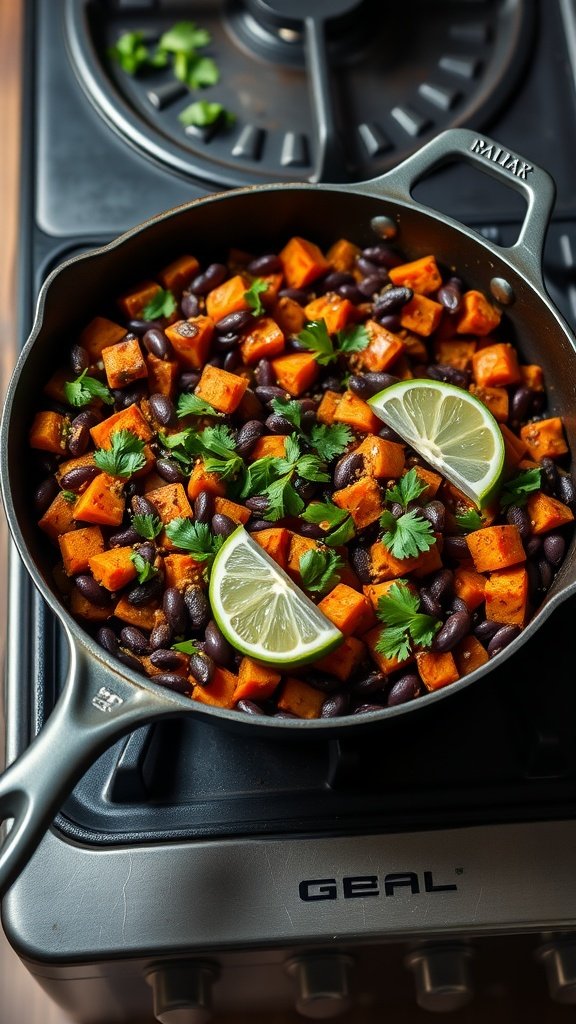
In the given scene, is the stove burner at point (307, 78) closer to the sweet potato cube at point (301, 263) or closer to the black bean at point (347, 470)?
the sweet potato cube at point (301, 263)

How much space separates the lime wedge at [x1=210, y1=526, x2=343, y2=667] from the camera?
1403 mm

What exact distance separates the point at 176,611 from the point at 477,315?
2.25ft

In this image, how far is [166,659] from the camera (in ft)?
4.80

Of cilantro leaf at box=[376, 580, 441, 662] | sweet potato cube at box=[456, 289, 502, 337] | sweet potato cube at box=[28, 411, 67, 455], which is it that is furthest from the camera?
sweet potato cube at box=[456, 289, 502, 337]

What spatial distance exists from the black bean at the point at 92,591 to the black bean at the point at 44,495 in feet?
0.40

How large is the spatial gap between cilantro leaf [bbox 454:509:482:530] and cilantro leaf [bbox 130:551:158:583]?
0.47 m

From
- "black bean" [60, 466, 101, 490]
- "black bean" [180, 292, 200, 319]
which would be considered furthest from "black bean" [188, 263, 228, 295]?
"black bean" [60, 466, 101, 490]

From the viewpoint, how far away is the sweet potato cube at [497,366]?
1669 millimetres

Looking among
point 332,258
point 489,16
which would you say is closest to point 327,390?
point 332,258

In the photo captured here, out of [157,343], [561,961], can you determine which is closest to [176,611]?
[157,343]

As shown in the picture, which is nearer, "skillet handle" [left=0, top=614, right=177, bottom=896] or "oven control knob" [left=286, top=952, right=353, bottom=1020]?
"skillet handle" [left=0, top=614, right=177, bottom=896]

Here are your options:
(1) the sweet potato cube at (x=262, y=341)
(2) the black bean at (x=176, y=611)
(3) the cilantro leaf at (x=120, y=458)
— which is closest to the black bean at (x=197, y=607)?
(2) the black bean at (x=176, y=611)

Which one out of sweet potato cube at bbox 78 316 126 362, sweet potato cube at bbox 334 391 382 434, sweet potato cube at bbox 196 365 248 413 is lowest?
sweet potato cube at bbox 334 391 382 434

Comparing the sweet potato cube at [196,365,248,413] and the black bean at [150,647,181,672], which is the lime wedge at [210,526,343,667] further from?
the sweet potato cube at [196,365,248,413]
